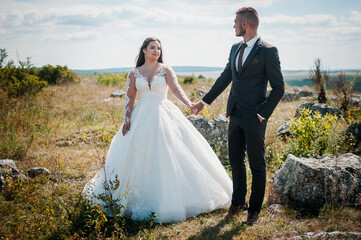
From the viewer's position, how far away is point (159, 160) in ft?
13.5

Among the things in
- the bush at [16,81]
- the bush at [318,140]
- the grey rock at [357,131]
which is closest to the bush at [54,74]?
the bush at [16,81]

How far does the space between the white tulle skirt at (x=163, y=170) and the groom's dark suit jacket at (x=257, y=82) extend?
1.04m

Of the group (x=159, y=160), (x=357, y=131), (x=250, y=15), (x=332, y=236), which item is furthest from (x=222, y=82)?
(x=357, y=131)


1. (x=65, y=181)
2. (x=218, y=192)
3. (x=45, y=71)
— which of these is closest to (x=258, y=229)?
(x=218, y=192)

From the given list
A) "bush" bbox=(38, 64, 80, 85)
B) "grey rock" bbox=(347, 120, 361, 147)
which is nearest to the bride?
"grey rock" bbox=(347, 120, 361, 147)

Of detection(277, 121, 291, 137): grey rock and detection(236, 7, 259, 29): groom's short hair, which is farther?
detection(277, 121, 291, 137): grey rock

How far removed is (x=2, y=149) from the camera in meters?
6.52

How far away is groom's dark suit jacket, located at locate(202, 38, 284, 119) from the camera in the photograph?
135 inches

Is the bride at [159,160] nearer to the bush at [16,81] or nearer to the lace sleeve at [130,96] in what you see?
the lace sleeve at [130,96]

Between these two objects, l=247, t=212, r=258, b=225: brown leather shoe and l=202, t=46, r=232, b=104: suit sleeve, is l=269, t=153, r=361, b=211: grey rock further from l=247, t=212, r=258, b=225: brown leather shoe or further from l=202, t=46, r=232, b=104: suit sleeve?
l=202, t=46, r=232, b=104: suit sleeve

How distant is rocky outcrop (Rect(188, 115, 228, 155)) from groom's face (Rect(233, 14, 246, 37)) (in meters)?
3.80

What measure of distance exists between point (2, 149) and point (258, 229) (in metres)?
6.34

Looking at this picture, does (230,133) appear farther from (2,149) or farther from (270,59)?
(2,149)

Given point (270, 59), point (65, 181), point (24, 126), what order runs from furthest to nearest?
point (24, 126)
point (65, 181)
point (270, 59)
